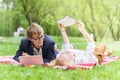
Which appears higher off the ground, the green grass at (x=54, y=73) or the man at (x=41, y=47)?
the man at (x=41, y=47)

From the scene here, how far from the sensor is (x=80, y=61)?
6312 millimetres

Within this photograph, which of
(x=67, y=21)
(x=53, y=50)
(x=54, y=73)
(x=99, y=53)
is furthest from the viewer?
(x=99, y=53)

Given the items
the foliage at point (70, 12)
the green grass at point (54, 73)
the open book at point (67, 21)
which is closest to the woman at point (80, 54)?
the open book at point (67, 21)

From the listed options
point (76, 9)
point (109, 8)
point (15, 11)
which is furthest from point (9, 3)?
point (109, 8)

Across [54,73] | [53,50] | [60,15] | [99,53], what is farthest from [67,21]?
[60,15]

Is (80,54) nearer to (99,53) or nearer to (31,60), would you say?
(99,53)

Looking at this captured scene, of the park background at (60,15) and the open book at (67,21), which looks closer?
the open book at (67,21)

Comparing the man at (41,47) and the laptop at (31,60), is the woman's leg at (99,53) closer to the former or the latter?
the man at (41,47)

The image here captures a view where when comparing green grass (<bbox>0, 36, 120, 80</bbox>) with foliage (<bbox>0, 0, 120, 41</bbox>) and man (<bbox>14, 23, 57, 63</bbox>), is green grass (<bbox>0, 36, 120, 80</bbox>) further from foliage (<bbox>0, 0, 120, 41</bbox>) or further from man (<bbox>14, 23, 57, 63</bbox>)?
foliage (<bbox>0, 0, 120, 41</bbox>)

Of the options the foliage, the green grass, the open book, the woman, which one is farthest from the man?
Result: the foliage

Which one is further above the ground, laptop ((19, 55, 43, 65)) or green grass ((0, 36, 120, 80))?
laptop ((19, 55, 43, 65))

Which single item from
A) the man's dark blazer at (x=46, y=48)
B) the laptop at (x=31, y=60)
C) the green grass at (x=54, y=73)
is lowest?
the green grass at (x=54, y=73)

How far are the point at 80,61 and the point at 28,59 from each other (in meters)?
0.86

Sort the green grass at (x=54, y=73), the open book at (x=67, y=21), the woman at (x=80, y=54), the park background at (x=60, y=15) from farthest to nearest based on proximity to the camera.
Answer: the park background at (x=60, y=15), the open book at (x=67, y=21), the woman at (x=80, y=54), the green grass at (x=54, y=73)
